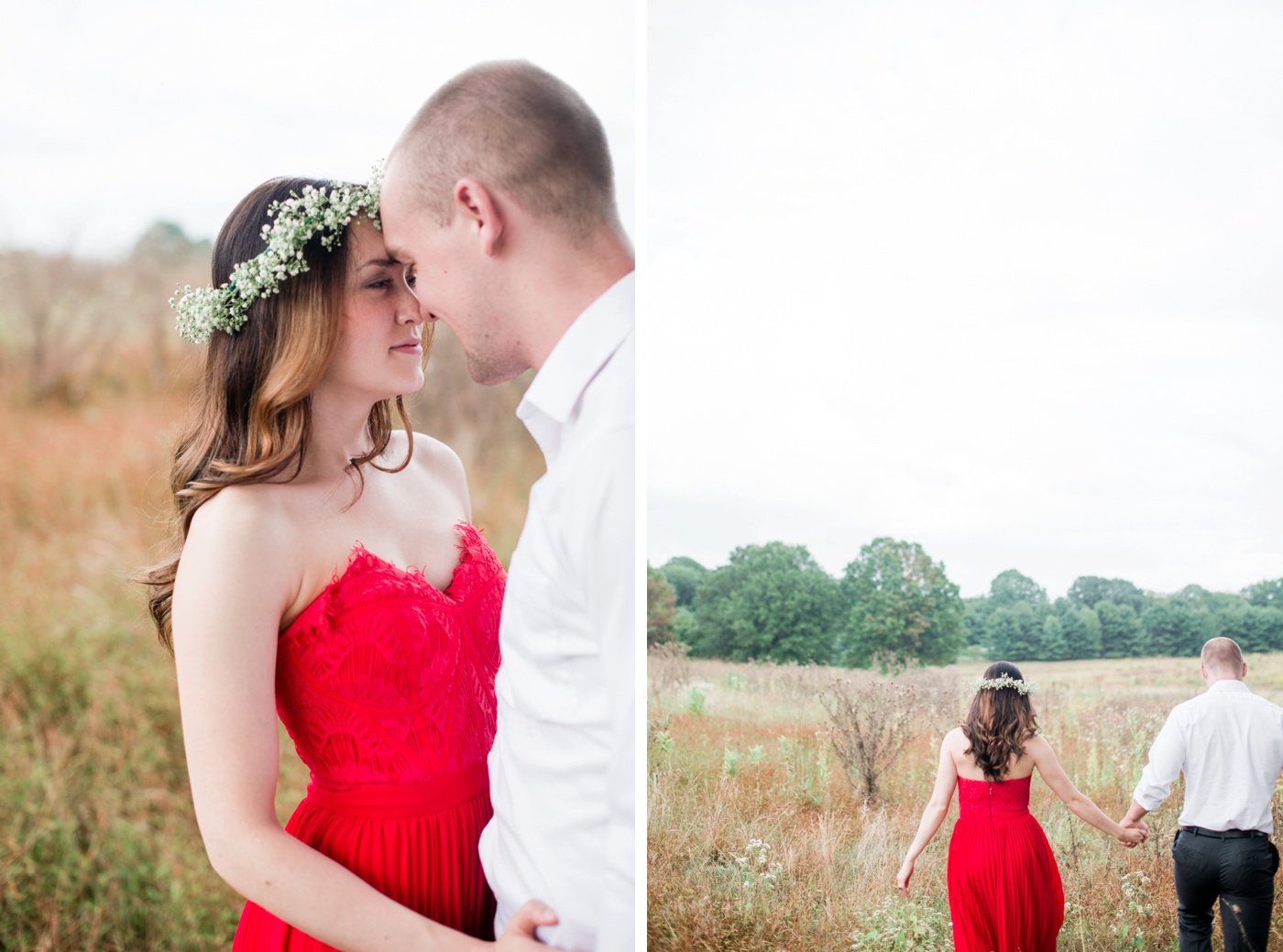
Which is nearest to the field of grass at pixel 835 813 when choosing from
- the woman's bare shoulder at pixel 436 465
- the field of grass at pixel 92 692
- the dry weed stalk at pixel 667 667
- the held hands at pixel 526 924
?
the dry weed stalk at pixel 667 667

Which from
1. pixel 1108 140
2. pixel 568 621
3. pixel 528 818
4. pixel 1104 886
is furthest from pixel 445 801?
pixel 1108 140

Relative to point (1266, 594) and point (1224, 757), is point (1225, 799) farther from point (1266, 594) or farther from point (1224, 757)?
point (1266, 594)

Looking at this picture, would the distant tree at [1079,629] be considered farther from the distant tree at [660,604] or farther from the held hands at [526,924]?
the held hands at [526,924]

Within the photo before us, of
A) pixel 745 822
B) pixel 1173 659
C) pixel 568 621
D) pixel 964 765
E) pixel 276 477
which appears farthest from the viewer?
pixel 745 822

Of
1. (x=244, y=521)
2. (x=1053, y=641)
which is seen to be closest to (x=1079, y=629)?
(x=1053, y=641)

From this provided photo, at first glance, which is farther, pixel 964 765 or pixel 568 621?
pixel 964 765

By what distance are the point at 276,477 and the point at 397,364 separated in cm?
24

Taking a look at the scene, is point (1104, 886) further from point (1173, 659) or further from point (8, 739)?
point (8, 739)

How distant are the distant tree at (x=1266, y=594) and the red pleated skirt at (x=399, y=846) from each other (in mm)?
1834

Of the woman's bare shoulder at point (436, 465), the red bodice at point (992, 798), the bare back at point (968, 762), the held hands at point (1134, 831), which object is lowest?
the held hands at point (1134, 831)

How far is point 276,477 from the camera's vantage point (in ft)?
4.30

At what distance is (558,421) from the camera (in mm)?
1232

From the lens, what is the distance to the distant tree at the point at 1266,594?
6.84ft

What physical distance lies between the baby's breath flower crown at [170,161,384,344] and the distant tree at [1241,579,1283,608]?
6.83ft
